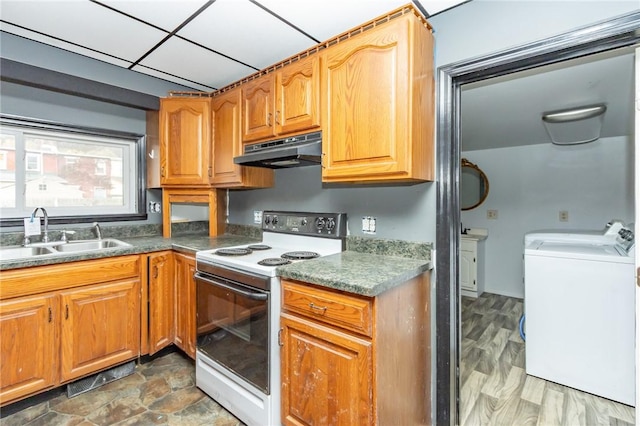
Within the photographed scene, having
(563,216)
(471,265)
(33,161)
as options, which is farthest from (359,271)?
(563,216)

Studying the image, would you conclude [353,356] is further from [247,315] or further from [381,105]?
[381,105]

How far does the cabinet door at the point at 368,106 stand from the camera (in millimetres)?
1419

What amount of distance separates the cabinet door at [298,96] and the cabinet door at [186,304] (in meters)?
1.13

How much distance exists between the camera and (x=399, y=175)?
145cm

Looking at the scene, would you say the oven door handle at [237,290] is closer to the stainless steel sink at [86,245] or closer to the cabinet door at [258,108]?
the stainless steel sink at [86,245]

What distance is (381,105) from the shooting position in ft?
4.82

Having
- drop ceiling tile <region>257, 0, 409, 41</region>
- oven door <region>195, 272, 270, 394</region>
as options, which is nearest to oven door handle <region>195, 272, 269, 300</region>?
oven door <region>195, 272, 270, 394</region>

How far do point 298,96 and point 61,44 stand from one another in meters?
1.65

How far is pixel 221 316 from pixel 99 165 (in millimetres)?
1827

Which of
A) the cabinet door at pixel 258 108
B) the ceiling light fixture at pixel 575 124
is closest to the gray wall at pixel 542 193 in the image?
the ceiling light fixture at pixel 575 124

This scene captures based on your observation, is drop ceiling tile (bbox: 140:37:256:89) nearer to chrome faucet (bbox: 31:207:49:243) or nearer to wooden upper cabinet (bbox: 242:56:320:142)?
wooden upper cabinet (bbox: 242:56:320:142)

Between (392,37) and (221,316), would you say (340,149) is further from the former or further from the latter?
(221,316)

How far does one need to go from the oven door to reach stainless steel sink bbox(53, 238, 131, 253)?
87 centimetres

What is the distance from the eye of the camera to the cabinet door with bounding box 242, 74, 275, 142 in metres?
2.01
